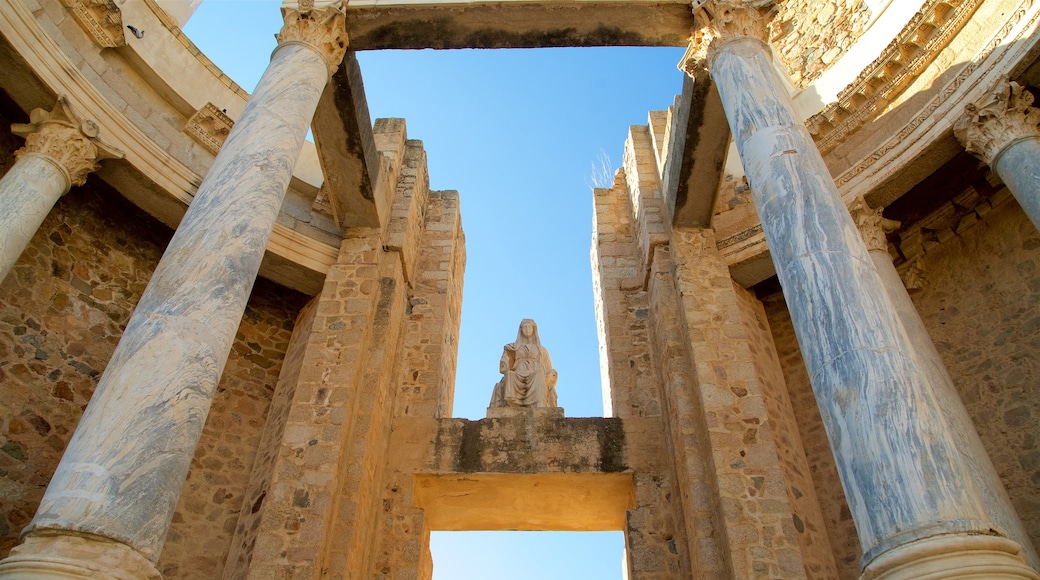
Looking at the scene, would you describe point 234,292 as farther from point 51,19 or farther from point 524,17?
point 51,19

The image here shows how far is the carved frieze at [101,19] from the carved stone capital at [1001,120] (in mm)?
9266

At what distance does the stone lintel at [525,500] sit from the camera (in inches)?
318

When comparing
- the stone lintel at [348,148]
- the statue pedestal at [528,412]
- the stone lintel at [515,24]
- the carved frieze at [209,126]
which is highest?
the carved frieze at [209,126]

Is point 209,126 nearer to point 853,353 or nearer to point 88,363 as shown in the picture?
point 88,363

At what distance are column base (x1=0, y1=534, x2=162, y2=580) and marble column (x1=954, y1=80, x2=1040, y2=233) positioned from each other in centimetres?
749

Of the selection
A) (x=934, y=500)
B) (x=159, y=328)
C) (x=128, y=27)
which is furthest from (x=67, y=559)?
(x=128, y=27)

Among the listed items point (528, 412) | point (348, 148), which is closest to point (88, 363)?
point (348, 148)

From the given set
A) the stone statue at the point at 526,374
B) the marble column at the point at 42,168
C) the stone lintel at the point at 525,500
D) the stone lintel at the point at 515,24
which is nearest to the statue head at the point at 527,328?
the stone statue at the point at 526,374

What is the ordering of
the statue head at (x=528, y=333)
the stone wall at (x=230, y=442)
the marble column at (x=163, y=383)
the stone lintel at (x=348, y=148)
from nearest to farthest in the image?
the marble column at (x=163, y=383)
the stone wall at (x=230, y=442)
the stone lintel at (x=348, y=148)
the statue head at (x=528, y=333)

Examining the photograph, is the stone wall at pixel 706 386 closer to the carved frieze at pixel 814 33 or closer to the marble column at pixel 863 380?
the marble column at pixel 863 380

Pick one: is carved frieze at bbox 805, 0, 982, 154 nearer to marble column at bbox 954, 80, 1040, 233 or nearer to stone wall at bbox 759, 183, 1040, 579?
marble column at bbox 954, 80, 1040, 233

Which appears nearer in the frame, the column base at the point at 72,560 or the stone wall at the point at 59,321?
the column base at the point at 72,560

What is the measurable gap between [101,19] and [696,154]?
22.6 ft

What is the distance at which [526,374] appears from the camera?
914 cm
